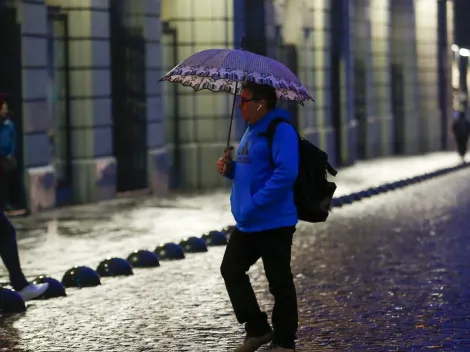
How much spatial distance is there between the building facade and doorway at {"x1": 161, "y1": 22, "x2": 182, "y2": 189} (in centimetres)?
2

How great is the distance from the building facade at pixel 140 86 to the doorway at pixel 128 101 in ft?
0.05

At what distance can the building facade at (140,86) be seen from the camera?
20.9m

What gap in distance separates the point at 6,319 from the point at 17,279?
1.06m

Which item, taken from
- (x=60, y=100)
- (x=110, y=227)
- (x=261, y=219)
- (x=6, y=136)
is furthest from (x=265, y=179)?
(x=60, y=100)

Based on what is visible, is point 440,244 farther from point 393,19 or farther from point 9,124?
point 393,19

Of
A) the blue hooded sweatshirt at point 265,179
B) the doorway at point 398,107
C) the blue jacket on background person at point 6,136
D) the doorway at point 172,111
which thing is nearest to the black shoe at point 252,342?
the blue hooded sweatshirt at point 265,179

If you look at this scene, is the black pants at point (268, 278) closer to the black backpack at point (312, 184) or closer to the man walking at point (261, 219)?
the man walking at point (261, 219)

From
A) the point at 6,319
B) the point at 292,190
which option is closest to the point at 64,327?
the point at 6,319

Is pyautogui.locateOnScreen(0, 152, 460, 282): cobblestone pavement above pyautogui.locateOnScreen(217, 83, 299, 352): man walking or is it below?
below

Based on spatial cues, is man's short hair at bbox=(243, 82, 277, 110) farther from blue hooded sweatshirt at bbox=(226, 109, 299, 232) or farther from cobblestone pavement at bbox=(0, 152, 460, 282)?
cobblestone pavement at bbox=(0, 152, 460, 282)

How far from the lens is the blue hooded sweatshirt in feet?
28.3

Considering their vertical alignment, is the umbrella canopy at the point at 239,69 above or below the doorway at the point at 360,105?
above

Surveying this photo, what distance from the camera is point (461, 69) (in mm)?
53094

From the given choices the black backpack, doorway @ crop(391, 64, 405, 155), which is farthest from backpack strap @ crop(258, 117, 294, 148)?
doorway @ crop(391, 64, 405, 155)
